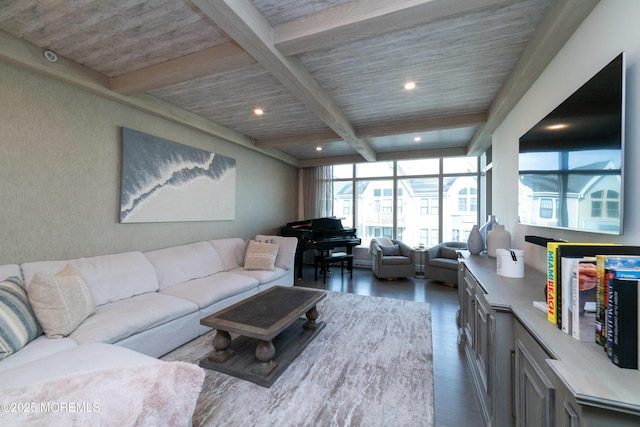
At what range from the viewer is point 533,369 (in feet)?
3.40

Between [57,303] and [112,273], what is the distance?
70cm

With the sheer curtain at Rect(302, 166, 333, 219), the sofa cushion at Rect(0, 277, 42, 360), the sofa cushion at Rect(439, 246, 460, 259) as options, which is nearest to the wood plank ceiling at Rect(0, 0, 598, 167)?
the sofa cushion at Rect(0, 277, 42, 360)

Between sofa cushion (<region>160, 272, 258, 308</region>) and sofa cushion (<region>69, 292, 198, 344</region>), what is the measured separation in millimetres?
121

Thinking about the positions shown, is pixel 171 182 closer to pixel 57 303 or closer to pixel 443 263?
pixel 57 303

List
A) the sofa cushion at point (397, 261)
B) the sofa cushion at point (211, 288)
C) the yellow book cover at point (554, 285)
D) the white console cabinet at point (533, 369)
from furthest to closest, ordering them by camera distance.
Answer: the sofa cushion at point (397, 261) < the sofa cushion at point (211, 288) < the yellow book cover at point (554, 285) < the white console cabinet at point (533, 369)

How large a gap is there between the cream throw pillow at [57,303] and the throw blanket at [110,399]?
3.37 feet

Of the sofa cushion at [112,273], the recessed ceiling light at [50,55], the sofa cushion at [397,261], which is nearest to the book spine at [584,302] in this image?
the sofa cushion at [112,273]

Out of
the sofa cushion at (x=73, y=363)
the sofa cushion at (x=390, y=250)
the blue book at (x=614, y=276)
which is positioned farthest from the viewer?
the sofa cushion at (x=390, y=250)

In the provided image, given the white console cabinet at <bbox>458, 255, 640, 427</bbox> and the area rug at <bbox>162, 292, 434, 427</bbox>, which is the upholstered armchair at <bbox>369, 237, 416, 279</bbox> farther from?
the white console cabinet at <bbox>458, 255, 640, 427</bbox>

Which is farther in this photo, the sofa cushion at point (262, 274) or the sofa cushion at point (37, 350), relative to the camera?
the sofa cushion at point (262, 274)

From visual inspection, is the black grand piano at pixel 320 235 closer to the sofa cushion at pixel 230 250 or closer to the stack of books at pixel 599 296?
the sofa cushion at pixel 230 250

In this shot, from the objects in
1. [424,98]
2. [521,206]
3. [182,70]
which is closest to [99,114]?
[182,70]

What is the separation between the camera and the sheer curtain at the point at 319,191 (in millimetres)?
6395

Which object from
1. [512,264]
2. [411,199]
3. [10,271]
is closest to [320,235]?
[411,199]
